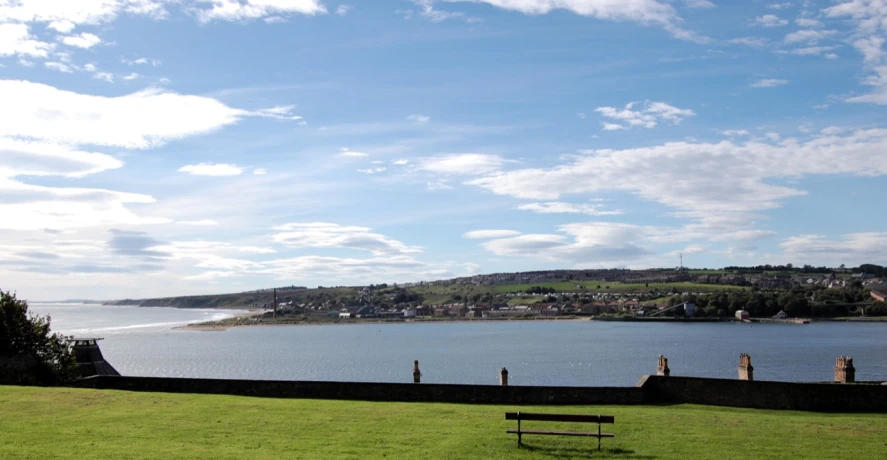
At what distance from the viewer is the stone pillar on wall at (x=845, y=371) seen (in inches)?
1029

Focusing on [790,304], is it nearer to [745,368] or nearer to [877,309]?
[877,309]

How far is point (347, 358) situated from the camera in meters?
90.8

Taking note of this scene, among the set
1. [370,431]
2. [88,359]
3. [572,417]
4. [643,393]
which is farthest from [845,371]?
[88,359]

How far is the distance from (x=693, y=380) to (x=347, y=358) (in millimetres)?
71130

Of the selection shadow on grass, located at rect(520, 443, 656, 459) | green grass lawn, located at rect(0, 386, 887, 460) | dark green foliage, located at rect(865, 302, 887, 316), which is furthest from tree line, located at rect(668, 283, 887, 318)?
shadow on grass, located at rect(520, 443, 656, 459)

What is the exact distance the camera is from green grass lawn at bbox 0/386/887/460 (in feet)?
48.1

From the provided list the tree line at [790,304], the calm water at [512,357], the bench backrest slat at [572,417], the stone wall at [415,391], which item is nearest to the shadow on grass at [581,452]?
the bench backrest slat at [572,417]

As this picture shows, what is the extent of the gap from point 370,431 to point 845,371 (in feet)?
59.2

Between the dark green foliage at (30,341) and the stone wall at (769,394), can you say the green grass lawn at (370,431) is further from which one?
the dark green foliage at (30,341)

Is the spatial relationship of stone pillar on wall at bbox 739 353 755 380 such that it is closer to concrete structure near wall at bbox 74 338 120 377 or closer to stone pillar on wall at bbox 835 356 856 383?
stone pillar on wall at bbox 835 356 856 383

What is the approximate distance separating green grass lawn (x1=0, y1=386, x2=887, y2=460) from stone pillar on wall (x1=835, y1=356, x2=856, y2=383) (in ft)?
17.5

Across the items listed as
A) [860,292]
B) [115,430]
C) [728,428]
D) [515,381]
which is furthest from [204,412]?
[860,292]

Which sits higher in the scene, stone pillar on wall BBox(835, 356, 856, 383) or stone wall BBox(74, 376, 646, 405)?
stone pillar on wall BBox(835, 356, 856, 383)

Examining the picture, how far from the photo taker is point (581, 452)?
587 inches
